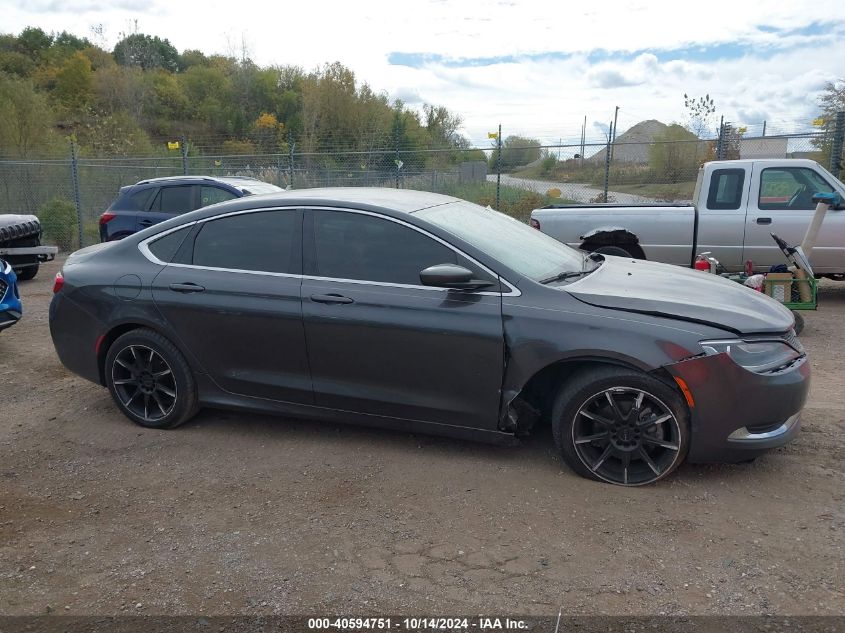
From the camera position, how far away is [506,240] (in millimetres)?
4637

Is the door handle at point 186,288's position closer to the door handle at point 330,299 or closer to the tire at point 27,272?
the door handle at point 330,299

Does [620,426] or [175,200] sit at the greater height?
[175,200]

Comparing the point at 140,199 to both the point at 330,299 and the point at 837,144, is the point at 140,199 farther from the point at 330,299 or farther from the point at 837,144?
the point at 837,144

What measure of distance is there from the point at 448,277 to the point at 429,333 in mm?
364

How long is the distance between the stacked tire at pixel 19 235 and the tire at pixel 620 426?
1002 cm

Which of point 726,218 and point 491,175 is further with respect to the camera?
point 491,175

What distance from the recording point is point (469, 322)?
4066 millimetres

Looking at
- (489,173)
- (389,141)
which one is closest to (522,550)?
(489,173)

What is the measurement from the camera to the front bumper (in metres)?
3.73

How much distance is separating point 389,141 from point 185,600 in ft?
95.9

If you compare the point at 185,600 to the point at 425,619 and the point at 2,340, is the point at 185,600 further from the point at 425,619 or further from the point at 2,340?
the point at 2,340

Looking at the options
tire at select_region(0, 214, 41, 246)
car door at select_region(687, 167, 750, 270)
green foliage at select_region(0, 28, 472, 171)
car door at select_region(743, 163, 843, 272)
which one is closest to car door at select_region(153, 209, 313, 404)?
car door at select_region(687, 167, 750, 270)

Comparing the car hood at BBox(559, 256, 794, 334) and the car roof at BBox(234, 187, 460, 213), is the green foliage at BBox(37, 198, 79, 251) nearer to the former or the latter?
the car roof at BBox(234, 187, 460, 213)

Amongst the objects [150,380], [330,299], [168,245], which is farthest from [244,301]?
[150,380]
